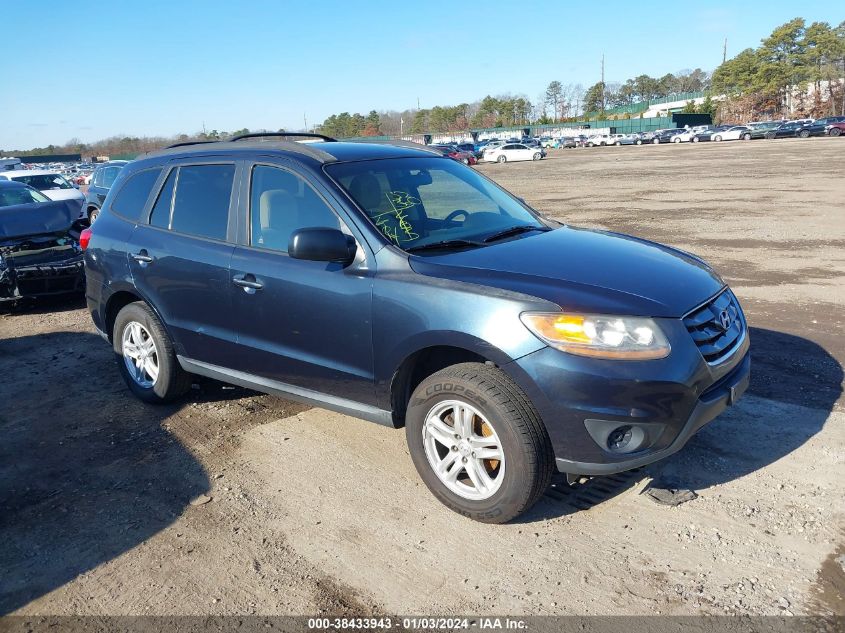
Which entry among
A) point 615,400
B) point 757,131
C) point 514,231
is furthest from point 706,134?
point 615,400

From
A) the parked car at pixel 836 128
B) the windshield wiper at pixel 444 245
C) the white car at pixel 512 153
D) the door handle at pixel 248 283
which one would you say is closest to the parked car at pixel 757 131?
the parked car at pixel 836 128

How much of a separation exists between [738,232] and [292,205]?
33.0 ft

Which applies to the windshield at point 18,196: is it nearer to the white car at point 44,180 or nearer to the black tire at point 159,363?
the black tire at point 159,363

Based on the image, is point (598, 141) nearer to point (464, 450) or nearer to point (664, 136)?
point (664, 136)

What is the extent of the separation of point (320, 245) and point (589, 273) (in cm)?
139

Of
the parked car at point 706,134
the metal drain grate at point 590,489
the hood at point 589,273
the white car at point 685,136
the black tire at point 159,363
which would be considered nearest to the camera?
the hood at point 589,273

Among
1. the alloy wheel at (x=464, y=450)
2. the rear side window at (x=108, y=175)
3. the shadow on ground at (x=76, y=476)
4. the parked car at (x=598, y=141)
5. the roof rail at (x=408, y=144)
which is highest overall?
the parked car at (x=598, y=141)

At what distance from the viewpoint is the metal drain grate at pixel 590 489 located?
3.73 metres

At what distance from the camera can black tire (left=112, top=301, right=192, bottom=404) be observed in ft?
16.5

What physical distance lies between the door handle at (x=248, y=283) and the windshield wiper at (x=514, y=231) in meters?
1.37

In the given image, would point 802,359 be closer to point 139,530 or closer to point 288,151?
point 288,151

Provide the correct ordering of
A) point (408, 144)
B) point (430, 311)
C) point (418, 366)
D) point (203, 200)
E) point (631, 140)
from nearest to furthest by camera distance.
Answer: point (430, 311) → point (418, 366) → point (203, 200) → point (408, 144) → point (631, 140)

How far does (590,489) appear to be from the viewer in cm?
385

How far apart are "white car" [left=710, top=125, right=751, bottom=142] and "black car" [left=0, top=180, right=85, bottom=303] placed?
6223 cm
